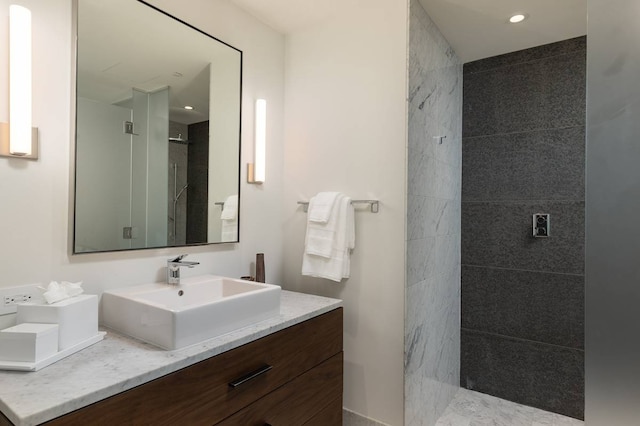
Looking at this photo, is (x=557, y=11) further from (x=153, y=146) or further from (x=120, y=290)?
(x=120, y=290)

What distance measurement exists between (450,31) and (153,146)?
6.08ft

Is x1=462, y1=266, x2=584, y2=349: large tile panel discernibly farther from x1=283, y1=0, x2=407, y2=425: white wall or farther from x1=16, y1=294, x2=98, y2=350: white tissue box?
x1=16, y1=294, x2=98, y2=350: white tissue box

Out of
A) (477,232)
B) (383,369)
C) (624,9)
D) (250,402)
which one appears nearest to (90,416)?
(250,402)

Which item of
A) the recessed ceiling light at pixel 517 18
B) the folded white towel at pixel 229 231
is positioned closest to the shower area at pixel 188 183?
the folded white towel at pixel 229 231

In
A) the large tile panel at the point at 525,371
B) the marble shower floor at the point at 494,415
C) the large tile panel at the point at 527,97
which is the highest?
the large tile panel at the point at 527,97

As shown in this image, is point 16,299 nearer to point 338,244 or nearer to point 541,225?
point 338,244

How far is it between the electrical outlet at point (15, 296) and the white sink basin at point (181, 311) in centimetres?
22

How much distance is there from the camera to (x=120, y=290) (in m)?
1.44

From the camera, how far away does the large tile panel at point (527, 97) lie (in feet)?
7.17

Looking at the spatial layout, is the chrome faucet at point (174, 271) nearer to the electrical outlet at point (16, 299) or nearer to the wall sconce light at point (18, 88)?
the electrical outlet at point (16, 299)

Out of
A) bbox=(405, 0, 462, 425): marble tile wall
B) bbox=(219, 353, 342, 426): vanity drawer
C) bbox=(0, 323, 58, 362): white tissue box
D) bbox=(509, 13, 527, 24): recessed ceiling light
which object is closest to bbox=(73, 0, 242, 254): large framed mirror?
bbox=(0, 323, 58, 362): white tissue box

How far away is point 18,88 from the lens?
118cm

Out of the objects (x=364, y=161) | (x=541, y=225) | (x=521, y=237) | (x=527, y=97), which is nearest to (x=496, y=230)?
(x=521, y=237)

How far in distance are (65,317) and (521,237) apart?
98.3 inches
